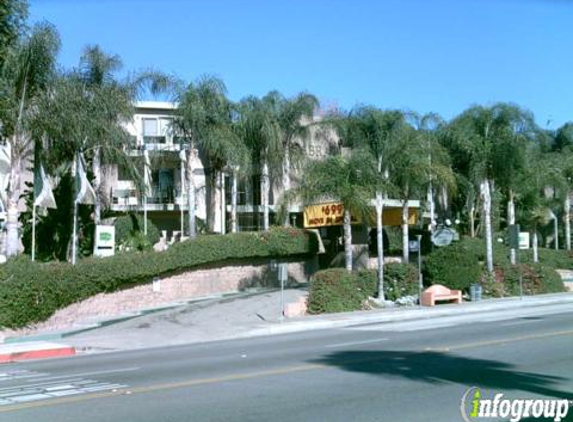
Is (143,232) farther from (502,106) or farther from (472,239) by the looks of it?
(472,239)

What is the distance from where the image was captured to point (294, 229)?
37656 mm

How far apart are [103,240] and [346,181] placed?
10.0 m

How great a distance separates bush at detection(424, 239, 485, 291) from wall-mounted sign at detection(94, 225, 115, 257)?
47.8 feet

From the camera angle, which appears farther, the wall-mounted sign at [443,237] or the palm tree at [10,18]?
the wall-mounted sign at [443,237]

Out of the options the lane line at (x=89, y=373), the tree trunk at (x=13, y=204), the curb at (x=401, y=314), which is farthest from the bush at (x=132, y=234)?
the lane line at (x=89, y=373)

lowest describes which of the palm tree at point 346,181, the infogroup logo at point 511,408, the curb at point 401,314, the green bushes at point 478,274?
the curb at point 401,314

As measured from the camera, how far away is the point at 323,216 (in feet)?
123

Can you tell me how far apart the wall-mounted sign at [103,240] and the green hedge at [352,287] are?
822 centimetres

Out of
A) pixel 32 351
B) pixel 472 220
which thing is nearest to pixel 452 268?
pixel 472 220

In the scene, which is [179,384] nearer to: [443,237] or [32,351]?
[32,351]

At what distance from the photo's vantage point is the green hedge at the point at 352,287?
2727cm

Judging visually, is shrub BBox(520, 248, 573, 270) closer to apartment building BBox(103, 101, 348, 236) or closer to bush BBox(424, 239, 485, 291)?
bush BBox(424, 239, 485, 291)

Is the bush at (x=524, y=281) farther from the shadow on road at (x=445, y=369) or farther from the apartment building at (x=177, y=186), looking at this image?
the shadow on road at (x=445, y=369)

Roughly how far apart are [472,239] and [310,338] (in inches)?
1138
